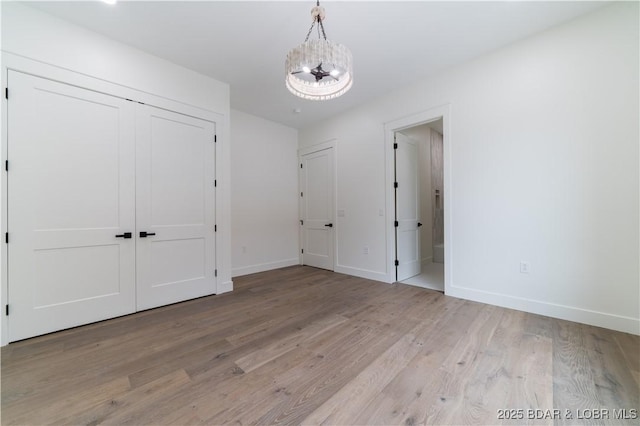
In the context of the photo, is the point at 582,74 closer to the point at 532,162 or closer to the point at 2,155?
the point at 532,162

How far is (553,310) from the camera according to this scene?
8.39 feet

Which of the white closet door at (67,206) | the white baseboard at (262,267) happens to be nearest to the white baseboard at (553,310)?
the white baseboard at (262,267)

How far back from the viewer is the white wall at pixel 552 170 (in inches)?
88.1

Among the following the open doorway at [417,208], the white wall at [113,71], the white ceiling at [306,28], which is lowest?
the open doorway at [417,208]

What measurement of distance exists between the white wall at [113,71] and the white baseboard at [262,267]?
34.5 inches

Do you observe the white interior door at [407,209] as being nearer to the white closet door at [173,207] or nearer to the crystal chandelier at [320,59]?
the crystal chandelier at [320,59]

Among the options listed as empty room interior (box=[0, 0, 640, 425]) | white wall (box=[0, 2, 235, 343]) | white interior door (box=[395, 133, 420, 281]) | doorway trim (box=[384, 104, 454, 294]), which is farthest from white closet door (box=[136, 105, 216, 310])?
white interior door (box=[395, 133, 420, 281])

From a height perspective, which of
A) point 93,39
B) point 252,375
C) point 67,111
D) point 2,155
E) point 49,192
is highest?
point 93,39

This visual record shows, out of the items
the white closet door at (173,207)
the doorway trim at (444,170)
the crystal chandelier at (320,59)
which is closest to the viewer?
the crystal chandelier at (320,59)

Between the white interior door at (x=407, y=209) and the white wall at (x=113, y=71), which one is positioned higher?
the white wall at (x=113, y=71)

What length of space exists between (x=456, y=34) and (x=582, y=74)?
126 cm

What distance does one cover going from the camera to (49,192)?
7.70 feet

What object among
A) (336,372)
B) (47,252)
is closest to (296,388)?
(336,372)

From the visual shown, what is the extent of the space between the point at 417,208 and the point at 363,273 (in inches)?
61.7
